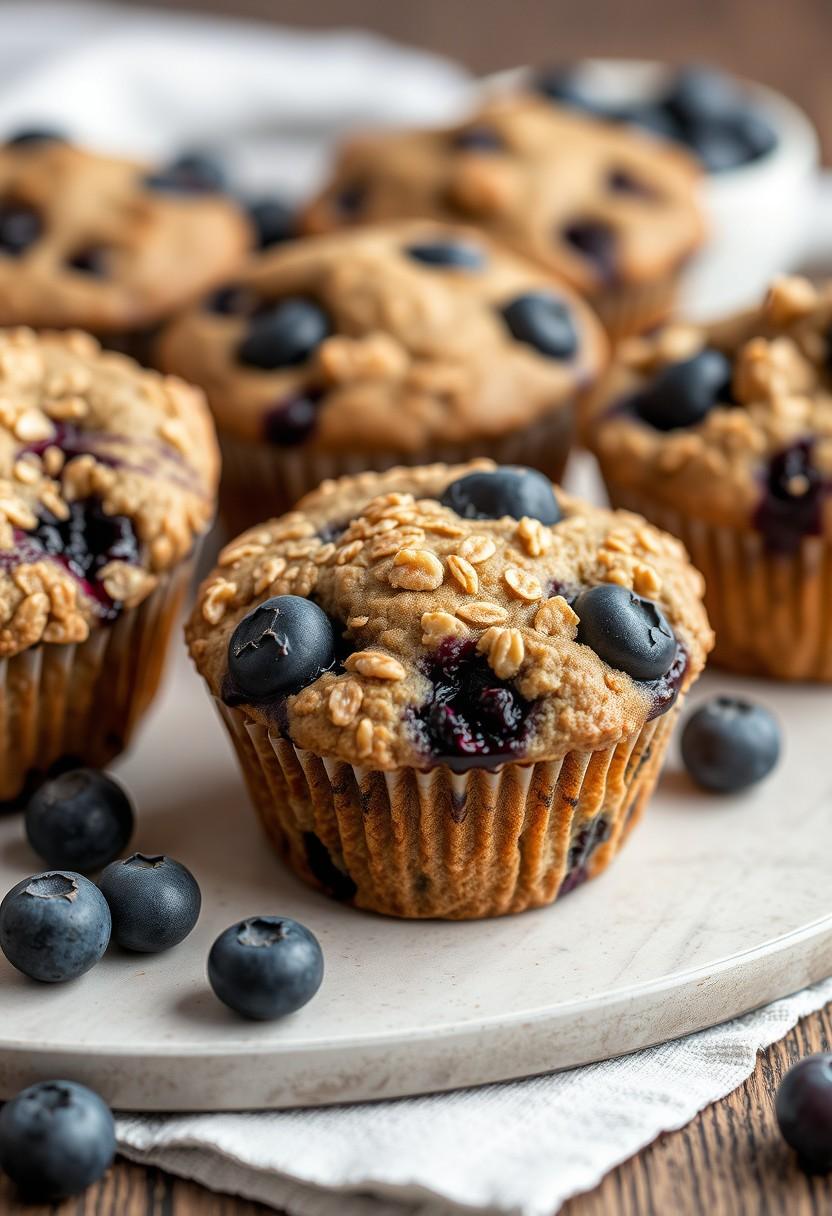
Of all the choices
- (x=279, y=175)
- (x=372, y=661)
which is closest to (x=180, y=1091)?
(x=372, y=661)

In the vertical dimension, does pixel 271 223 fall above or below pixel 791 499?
below

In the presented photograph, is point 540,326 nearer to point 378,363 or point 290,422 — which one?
point 378,363

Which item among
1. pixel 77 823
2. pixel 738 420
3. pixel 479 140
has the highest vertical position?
pixel 738 420

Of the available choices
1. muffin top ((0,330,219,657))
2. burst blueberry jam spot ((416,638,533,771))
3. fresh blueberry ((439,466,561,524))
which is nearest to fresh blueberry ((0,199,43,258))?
muffin top ((0,330,219,657))

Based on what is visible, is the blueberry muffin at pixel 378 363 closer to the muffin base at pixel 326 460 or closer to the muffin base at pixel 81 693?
the muffin base at pixel 326 460

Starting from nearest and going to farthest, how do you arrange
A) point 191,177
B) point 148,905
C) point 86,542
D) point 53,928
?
1. point 53,928
2. point 148,905
3. point 86,542
4. point 191,177

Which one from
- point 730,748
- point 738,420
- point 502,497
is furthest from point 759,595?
point 502,497
